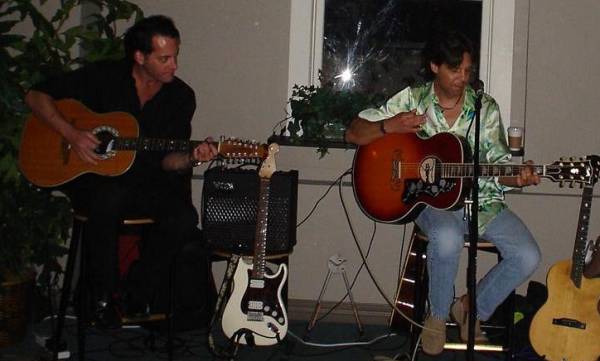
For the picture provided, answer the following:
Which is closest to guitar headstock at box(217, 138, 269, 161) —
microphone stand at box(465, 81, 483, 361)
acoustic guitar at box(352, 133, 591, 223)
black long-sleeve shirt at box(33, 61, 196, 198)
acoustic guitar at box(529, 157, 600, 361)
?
black long-sleeve shirt at box(33, 61, 196, 198)

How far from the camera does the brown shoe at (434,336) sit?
117 inches

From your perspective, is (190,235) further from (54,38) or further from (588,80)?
(588,80)

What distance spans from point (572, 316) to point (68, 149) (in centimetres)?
219

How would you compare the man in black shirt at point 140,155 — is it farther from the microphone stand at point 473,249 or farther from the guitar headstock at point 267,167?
the microphone stand at point 473,249

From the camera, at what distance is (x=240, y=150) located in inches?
121

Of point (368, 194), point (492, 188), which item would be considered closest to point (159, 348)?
point (368, 194)

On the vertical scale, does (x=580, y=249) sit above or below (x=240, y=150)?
below

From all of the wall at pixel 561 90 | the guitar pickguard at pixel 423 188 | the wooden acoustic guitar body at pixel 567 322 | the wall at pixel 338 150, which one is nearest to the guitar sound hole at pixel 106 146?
the wall at pixel 338 150

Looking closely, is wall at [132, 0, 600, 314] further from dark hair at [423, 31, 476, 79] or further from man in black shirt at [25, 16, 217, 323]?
dark hair at [423, 31, 476, 79]

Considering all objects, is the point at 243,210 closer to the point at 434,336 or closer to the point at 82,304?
the point at 82,304

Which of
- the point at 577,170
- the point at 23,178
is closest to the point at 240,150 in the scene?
the point at 23,178

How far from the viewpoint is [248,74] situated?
13.4ft

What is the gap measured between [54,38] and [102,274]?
1270 mm

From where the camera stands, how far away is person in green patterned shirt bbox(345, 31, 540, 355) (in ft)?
9.72
